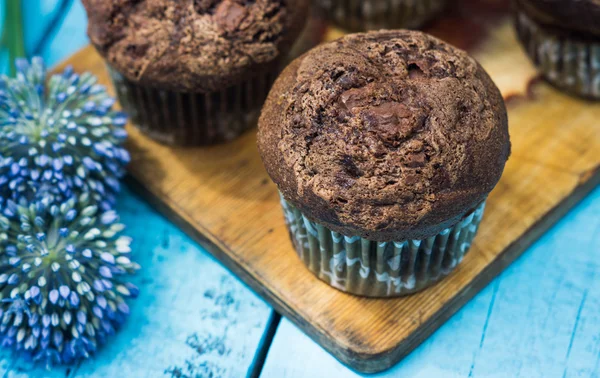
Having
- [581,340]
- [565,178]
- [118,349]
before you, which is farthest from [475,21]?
[118,349]

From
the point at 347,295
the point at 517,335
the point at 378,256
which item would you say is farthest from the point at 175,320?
the point at 517,335

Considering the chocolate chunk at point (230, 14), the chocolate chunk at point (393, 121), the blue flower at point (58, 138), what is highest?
the chocolate chunk at point (230, 14)

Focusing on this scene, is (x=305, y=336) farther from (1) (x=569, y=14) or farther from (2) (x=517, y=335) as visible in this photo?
(1) (x=569, y=14)

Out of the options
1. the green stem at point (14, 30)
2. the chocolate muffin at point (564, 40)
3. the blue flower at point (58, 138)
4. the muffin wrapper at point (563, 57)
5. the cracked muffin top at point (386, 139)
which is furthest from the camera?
the green stem at point (14, 30)

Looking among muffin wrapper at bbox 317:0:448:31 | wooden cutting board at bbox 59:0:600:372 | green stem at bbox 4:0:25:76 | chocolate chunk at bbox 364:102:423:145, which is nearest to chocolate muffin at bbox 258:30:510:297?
chocolate chunk at bbox 364:102:423:145

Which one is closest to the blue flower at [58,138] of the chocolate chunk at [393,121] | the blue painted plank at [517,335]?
the blue painted plank at [517,335]

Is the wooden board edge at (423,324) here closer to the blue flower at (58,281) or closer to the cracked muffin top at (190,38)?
the blue flower at (58,281)
